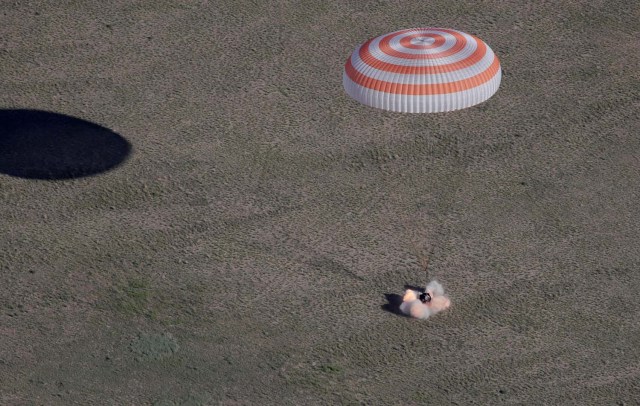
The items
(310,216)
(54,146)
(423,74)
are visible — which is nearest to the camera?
(423,74)

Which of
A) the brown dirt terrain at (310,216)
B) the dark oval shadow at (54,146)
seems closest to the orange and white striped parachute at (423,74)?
the brown dirt terrain at (310,216)

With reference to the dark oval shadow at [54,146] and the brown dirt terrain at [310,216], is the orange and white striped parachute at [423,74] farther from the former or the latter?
the dark oval shadow at [54,146]

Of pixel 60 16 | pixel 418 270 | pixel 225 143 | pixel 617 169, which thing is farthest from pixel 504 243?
pixel 60 16

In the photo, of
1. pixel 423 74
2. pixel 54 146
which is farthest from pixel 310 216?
pixel 54 146

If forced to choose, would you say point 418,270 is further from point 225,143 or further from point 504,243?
point 225,143

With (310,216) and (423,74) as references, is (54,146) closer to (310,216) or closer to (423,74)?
(310,216)

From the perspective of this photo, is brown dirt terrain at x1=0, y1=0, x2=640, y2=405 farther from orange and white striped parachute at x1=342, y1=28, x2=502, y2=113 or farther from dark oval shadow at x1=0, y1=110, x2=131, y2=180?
orange and white striped parachute at x1=342, y1=28, x2=502, y2=113
